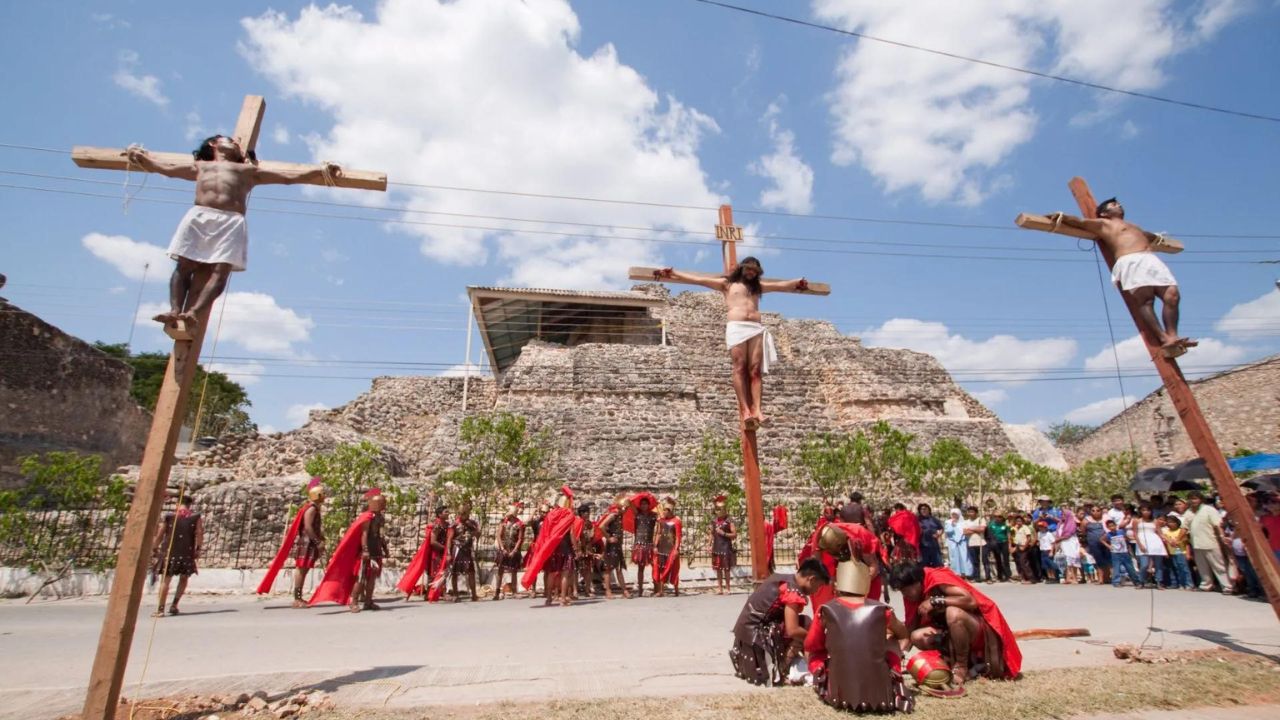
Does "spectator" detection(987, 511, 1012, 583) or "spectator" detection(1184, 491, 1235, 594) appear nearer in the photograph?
"spectator" detection(1184, 491, 1235, 594)

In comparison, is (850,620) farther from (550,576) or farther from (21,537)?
(21,537)

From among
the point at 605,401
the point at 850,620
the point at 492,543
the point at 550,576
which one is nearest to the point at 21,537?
the point at 492,543

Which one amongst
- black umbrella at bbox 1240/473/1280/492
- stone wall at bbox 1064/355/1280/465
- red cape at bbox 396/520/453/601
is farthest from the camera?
stone wall at bbox 1064/355/1280/465

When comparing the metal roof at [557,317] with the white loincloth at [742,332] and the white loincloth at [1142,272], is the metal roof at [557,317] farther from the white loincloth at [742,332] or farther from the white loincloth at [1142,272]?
the white loincloth at [1142,272]

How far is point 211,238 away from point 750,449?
4.02 meters

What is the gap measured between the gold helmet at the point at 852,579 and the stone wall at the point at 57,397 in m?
21.2

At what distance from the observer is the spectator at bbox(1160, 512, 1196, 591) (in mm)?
9289

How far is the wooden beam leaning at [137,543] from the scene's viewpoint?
116 inches

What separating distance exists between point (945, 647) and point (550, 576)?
5.51m

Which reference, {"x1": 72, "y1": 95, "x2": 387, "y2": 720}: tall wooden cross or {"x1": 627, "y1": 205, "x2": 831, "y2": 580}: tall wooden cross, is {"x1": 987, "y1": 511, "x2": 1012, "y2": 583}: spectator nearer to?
{"x1": 627, "y1": 205, "x2": 831, "y2": 580}: tall wooden cross

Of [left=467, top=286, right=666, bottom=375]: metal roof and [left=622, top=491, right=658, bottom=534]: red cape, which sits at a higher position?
[left=467, top=286, right=666, bottom=375]: metal roof

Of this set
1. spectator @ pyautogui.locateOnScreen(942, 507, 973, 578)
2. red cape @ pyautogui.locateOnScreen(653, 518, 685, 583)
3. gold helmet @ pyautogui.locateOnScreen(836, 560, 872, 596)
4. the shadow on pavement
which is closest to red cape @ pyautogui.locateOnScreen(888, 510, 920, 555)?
the shadow on pavement

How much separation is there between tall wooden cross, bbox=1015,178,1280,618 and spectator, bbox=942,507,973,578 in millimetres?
6723

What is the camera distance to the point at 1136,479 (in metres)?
15.2
